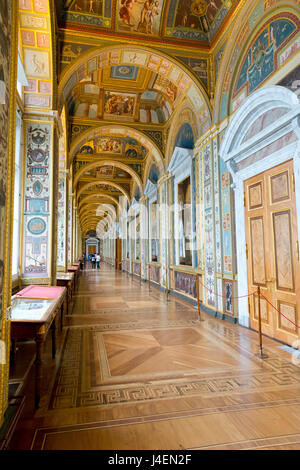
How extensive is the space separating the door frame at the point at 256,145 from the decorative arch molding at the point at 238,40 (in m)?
1.11

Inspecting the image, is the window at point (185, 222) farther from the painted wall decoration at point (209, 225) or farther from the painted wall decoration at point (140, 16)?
the painted wall decoration at point (140, 16)

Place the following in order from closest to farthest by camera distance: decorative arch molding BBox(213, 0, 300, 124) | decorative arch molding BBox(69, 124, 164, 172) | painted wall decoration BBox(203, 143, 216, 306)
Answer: decorative arch molding BBox(213, 0, 300, 124) < painted wall decoration BBox(203, 143, 216, 306) < decorative arch molding BBox(69, 124, 164, 172)

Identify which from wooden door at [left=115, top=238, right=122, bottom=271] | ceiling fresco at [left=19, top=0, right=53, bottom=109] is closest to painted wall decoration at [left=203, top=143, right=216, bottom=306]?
ceiling fresco at [left=19, top=0, right=53, bottom=109]

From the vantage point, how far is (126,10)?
286 inches

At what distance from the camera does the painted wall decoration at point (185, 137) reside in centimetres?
921

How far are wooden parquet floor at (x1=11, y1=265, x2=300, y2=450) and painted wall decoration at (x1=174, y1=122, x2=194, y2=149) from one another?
19.9 feet

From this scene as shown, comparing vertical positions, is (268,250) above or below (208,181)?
below

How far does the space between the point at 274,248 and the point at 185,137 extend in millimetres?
5920

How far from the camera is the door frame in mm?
4609

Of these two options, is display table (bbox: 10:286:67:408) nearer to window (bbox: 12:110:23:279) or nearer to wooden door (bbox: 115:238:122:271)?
window (bbox: 12:110:23:279)

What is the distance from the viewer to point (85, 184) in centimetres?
1927

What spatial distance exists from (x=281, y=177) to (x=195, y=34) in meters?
5.49
